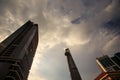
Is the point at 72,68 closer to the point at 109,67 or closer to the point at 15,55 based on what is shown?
the point at 109,67

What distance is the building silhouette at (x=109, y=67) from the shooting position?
4417 centimetres

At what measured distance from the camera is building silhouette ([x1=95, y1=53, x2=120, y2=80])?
145 ft

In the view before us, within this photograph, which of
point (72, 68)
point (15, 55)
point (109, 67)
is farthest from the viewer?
point (15, 55)

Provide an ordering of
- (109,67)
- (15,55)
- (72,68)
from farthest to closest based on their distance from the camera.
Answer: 1. (15,55)
2. (109,67)
3. (72,68)

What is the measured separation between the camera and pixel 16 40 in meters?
Result: 84.1

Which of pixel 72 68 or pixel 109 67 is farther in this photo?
pixel 109 67

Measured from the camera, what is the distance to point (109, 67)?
48.9m

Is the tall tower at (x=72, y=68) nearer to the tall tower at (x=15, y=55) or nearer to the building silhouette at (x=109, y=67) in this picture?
the building silhouette at (x=109, y=67)

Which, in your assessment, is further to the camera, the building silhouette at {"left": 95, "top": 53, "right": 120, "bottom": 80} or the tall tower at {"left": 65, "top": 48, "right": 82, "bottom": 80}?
the building silhouette at {"left": 95, "top": 53, "right": 120, "bottom": 80}

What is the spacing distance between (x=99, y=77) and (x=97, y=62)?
8.36m

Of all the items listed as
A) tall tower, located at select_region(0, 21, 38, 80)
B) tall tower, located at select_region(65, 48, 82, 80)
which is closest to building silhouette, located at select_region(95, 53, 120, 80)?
tall tower, located at select_region(65, 48, 82, 80)

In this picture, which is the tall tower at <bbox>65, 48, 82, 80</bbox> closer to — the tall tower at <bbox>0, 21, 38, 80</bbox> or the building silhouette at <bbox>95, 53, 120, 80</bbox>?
the building silhouette at <bbox>95, 53, 120, 80</bbox>

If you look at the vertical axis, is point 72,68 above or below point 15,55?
below

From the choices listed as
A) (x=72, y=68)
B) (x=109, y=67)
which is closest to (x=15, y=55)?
(x=72, y=68)
